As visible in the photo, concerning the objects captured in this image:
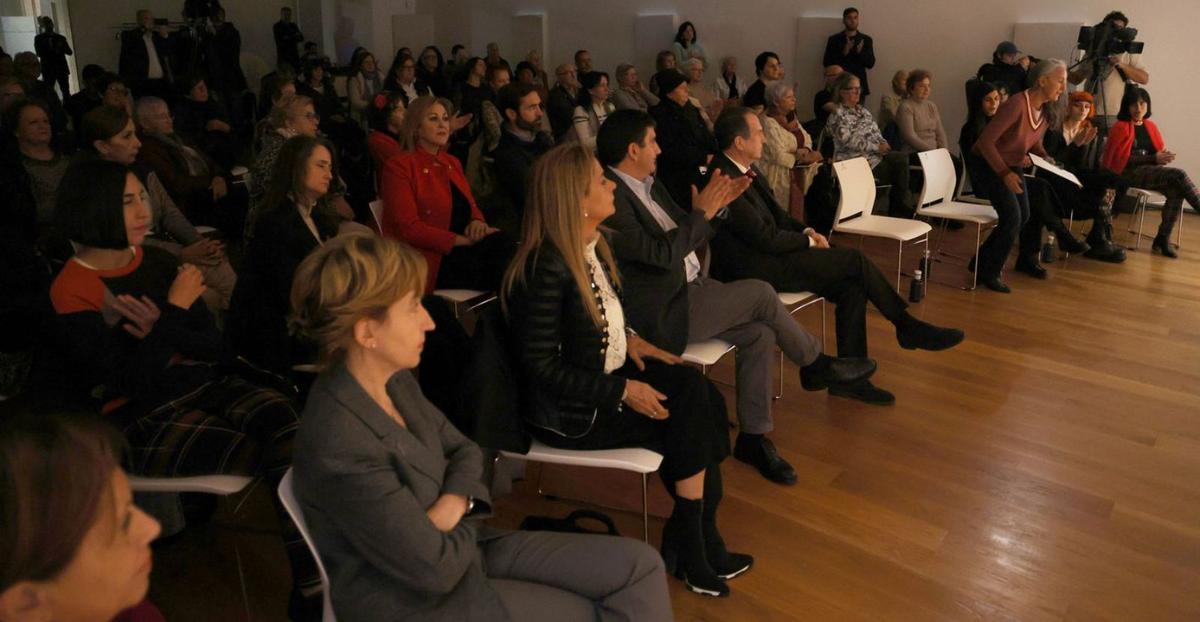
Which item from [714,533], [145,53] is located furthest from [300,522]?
[145,53]

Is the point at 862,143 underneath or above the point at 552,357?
above

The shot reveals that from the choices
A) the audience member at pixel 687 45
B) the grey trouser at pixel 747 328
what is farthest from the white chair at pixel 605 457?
the audience member at pixel 687 45

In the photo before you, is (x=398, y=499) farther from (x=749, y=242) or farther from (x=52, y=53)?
(x=52, y=53)

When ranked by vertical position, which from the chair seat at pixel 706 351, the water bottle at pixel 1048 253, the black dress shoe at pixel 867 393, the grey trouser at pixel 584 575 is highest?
the chair seat at pixel 706 351

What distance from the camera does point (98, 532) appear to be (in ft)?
3.26

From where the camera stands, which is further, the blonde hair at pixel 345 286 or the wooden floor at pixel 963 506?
the wooden floor at pixel 963 506

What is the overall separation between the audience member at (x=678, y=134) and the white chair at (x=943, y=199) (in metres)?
1.39

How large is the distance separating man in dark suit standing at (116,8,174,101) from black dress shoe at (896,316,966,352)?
347 inches

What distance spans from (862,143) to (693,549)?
16.2ft

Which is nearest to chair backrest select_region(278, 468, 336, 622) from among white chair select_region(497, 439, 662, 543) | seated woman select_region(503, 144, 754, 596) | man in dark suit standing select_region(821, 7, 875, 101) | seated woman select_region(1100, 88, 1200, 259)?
white chair select_region(497, 439, 662, 543)

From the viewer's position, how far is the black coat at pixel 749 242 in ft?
11.8

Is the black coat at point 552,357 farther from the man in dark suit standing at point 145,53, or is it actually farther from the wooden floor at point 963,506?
the man in dark suit standing at point 145,53

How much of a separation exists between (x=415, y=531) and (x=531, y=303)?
858 mm

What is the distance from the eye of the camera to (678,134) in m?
6.09
